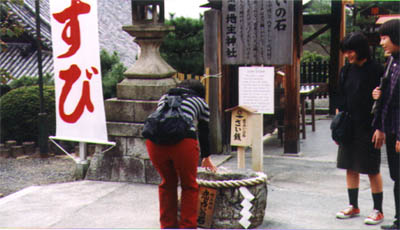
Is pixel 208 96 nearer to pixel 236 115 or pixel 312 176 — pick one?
pixel 312 176

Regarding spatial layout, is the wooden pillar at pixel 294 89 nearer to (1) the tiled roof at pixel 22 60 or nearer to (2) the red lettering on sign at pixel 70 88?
(2) the red lettering on sign at pixel 70 88

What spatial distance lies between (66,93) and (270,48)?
332 cm

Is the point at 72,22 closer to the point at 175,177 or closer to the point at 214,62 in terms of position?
the point at 214,62

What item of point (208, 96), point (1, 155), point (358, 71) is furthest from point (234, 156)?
point (1, 155)

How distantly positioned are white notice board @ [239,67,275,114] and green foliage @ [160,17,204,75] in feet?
18.8

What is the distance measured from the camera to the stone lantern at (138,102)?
21.8ft

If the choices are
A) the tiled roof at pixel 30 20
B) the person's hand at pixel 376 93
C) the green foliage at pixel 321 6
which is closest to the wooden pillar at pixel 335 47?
the green foliage at pixel 321 6

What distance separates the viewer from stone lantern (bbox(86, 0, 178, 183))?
6641 mm

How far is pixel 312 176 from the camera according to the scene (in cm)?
707

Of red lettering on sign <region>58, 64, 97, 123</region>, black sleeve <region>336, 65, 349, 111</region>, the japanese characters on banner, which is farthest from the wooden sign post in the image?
red lettering on sign <region>58, 64, 97, 123</region>

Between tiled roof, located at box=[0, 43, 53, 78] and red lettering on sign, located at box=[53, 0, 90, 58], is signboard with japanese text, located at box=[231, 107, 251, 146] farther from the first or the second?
tiled roof, located at box=[0, 43, 53, 78]

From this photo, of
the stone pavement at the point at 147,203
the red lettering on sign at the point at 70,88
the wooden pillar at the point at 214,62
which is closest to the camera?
the stone pavement at the point at 147,203

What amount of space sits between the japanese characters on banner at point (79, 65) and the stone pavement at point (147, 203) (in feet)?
2.92

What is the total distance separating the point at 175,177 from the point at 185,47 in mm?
8839
